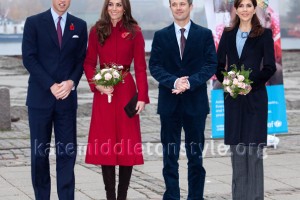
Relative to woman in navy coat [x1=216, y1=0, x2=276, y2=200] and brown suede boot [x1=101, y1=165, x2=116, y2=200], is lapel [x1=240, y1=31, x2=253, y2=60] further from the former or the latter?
brown suede boot [x1=101, y1=165, x2=116, y2=200]

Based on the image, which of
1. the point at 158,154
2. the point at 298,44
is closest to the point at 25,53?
the point at 158,154

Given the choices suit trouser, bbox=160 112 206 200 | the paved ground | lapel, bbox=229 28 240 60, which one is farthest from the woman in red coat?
the paved ground

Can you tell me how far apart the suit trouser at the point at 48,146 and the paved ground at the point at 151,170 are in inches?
38.3

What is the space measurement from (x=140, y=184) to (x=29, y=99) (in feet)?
7.40

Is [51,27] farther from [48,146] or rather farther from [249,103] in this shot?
[249,103]

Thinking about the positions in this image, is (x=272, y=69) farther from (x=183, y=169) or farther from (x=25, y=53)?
(x=183, y=169)

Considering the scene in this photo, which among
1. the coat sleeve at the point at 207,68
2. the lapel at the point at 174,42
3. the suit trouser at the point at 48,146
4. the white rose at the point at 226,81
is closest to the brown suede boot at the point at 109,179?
the suit trouser at the point at 48,146

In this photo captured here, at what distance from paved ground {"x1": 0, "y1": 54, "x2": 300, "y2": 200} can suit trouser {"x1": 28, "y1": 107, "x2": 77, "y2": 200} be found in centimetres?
97

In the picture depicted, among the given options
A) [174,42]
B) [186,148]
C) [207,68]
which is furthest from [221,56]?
[186,148]

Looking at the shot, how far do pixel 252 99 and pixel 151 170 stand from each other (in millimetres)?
3035

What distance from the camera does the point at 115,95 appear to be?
7.46 meters

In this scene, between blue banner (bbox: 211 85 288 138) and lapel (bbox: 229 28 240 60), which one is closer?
lapel (bbox: 229 28 240 60)

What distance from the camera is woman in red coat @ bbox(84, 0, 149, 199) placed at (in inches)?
292
